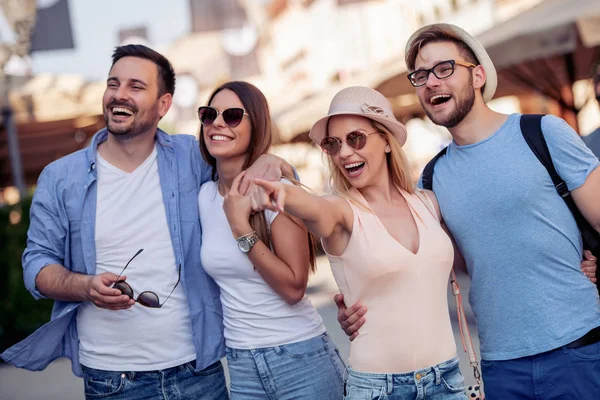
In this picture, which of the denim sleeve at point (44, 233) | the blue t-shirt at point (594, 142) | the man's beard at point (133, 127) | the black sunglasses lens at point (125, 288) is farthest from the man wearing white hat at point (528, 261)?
the denim sleeve at point (44, 233)

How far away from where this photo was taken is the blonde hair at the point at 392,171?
3.03 metres

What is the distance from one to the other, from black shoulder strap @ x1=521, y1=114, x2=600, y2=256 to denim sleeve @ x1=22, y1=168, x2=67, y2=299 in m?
1.90

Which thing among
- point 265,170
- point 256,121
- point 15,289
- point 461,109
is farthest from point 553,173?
point 15,289

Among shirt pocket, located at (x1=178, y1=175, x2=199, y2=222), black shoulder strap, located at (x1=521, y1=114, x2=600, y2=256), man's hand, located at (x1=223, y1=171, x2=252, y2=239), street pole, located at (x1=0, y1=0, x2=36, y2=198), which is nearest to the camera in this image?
black shoulder strap, located at (x1=521, y1=114, x2=600, y2=256)

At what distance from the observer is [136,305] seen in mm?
3258

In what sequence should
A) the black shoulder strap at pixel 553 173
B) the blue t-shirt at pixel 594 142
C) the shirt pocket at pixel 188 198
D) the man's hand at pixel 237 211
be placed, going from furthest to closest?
the blue t-shirt at pixel 594 142
the shirt pocket at pixel 188 198
the man's hand at pixel 237 211
the black shoulder strap at pixel 553 173

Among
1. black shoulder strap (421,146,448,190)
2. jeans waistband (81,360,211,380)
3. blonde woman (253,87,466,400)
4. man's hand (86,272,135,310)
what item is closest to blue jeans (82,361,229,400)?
jeans waistband (81,360,211,380)

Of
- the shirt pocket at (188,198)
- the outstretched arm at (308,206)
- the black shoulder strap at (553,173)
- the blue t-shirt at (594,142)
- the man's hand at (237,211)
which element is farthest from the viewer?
the blue t-shirt at (594,142)

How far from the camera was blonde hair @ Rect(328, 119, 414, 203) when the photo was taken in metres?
3.03

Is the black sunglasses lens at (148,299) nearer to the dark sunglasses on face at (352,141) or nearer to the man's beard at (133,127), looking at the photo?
the man's beard at (133,127)

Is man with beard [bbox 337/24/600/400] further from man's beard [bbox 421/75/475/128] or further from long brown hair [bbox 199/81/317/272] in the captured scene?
long brown hair [bbox 199/81/317/272]

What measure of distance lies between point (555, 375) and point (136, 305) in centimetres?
165

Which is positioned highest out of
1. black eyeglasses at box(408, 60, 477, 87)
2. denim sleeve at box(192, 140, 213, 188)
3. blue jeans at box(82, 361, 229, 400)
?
black eyeglasses at box(408, 60, 477, 87)

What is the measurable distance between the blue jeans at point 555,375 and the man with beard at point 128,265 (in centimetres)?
117
